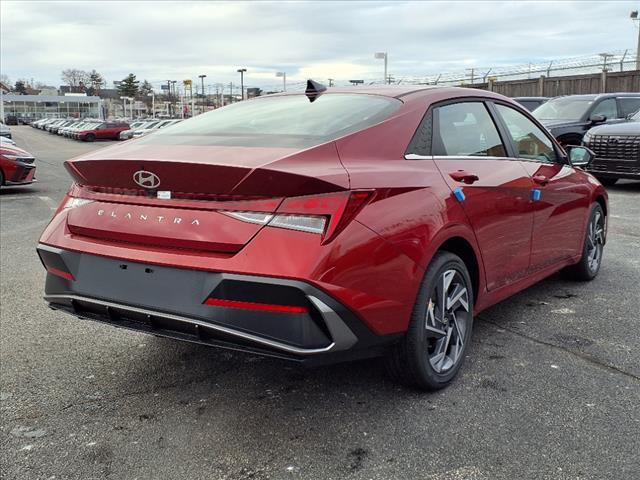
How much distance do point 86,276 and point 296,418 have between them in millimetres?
1198

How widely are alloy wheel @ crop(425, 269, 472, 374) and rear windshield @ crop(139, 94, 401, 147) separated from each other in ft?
2.99

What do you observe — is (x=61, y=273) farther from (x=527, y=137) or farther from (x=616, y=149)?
(x=616, y=149)

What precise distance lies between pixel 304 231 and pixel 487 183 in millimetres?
1510

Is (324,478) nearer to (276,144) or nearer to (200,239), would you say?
(200,239)

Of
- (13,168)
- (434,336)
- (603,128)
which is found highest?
(603,128)

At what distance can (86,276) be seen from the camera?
302 centimetres

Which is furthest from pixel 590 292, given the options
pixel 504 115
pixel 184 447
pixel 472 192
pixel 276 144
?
pixel 184 447

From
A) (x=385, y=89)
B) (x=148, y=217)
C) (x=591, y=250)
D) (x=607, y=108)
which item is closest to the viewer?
(x=148, y=217)

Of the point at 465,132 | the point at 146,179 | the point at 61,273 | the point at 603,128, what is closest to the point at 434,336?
the point at 465,132

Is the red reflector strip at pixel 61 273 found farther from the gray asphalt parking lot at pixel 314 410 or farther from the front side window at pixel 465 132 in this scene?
the front side window at pixel 465 132

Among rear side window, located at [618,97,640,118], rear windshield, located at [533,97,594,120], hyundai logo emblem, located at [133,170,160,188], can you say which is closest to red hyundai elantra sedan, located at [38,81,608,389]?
hyundai logo emblem, located at [133,170,160,188]

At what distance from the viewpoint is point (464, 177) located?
3480 millimetres

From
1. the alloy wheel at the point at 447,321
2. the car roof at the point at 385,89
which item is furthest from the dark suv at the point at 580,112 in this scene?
the alloy wheel at the point at 447,321

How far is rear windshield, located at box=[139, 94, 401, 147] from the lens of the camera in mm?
3086
